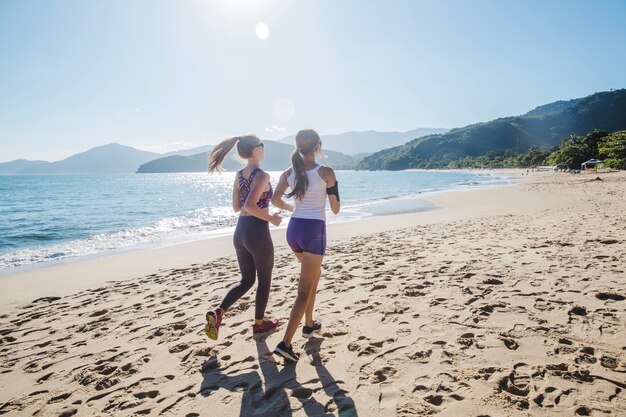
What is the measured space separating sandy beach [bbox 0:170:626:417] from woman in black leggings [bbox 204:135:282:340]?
2.16 feet

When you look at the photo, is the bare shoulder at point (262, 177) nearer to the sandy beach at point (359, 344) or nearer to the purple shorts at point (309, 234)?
the purple shorts at point (309, 234)

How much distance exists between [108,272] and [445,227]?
1040 cm

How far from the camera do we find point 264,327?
3957 millimetres

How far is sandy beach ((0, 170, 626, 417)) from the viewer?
2646 mm

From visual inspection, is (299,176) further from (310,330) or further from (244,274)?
(310,330)

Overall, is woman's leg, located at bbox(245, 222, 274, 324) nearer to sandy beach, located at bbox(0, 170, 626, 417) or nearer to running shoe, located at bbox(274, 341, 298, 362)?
running shoe, located at bbox(274, 341, 298, 362)

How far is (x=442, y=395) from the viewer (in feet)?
8.53

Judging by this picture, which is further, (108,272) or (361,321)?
(108,272)

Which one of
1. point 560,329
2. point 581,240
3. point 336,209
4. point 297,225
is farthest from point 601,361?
point 581,240

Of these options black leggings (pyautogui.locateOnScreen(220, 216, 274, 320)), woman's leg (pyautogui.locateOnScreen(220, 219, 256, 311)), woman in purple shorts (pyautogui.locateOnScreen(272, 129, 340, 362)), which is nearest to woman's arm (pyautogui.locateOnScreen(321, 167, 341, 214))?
woman in purple shorts (pyautogui.locateOnScreen(272, 129, 340, 362))

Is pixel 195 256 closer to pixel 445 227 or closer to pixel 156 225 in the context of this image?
pixel 445 227

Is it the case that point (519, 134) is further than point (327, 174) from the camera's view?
Yes

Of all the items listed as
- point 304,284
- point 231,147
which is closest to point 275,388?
point 304,284

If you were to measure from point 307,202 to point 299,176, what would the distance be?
26 centimetres
